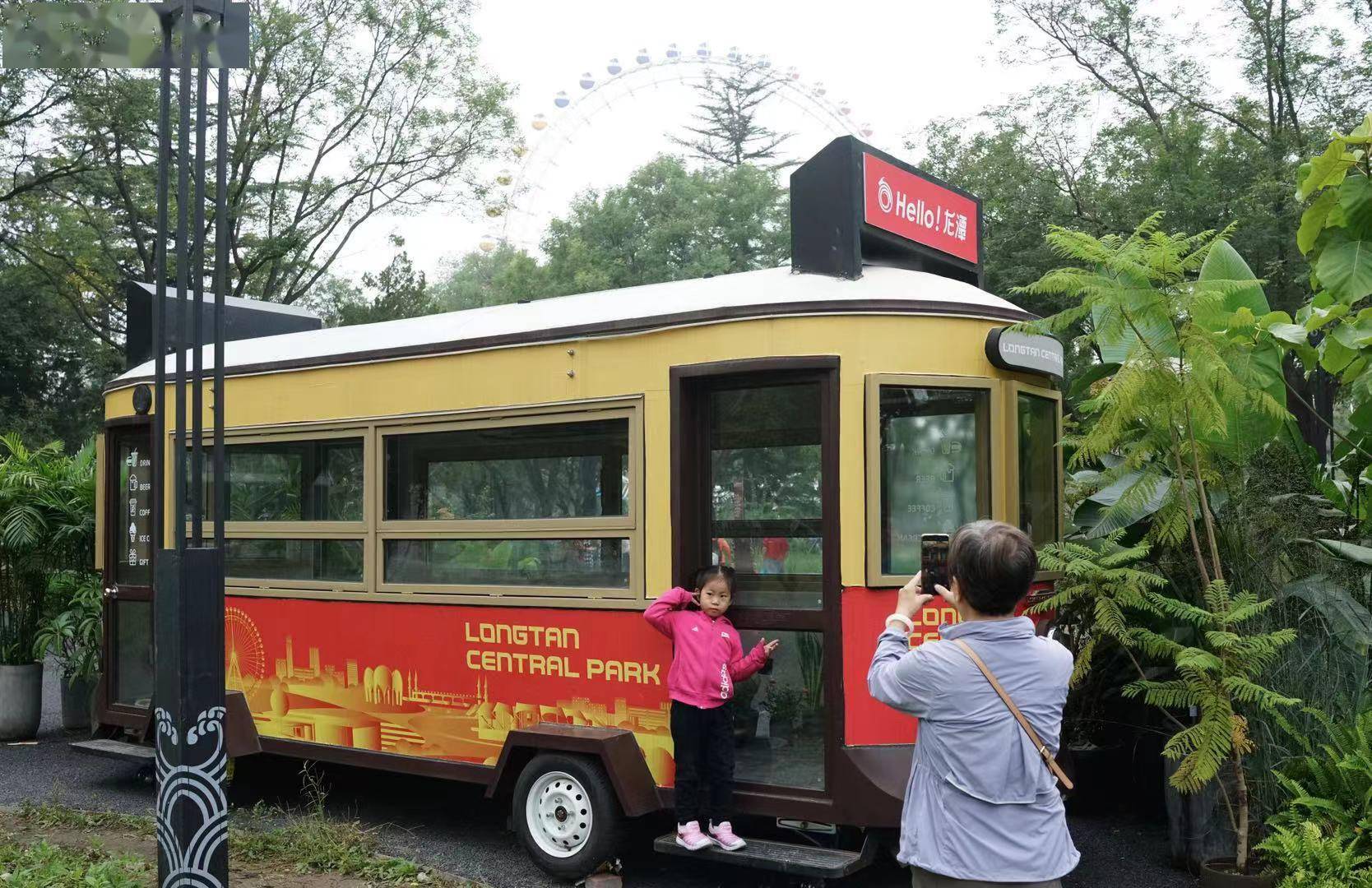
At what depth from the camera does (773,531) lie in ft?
18.6

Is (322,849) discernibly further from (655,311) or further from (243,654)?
(655,311)

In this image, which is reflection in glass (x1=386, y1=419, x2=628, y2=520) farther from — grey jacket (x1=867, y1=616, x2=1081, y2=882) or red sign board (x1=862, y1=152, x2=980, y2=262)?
grey jacket (x1=867, y1=616, x2=1081, y2=882)

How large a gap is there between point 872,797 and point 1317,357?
406 cm

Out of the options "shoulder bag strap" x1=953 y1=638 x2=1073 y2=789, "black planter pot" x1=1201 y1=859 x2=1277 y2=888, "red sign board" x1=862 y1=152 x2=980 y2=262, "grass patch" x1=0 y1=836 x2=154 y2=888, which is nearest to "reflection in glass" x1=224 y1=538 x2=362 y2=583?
"grass patch" x1=0 y1=836 x2=154 y2=888

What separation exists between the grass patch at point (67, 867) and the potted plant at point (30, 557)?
4121 mm

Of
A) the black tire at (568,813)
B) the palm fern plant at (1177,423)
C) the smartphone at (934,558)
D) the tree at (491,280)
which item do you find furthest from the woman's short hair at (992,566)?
the tree at (491,280)

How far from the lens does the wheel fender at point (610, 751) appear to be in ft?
18.7

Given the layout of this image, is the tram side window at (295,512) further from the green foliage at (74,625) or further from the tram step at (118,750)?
the green foliage at (74,625)

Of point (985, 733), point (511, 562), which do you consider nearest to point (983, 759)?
point (985, 733)

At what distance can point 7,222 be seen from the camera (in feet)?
73.1

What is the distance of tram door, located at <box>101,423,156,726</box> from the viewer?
8172 millimetres

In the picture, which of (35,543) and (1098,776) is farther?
(35,543)

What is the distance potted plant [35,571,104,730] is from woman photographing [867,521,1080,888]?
8.76 m

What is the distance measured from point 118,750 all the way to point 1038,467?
19.0ft
